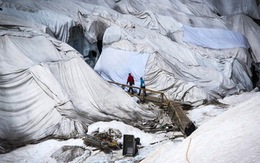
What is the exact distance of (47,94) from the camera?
8477 millimetres

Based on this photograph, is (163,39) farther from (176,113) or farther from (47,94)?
(47,94)

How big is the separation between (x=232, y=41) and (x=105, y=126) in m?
13.0

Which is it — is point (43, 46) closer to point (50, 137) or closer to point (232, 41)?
point (50, 137)

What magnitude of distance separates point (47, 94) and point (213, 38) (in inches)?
510

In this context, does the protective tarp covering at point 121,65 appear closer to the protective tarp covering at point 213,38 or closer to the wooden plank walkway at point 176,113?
the wooden plank walkway at point 176,113

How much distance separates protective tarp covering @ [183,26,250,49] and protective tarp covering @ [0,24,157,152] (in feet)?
29.1

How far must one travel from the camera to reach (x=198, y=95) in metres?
12.0

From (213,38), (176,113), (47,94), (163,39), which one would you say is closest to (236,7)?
(213,38)

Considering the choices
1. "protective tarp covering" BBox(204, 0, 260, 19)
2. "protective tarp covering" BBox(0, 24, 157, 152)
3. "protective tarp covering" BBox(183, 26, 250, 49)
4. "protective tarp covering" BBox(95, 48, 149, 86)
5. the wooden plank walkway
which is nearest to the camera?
"protective tarp covering" BBox(0, 24, 157, 152)

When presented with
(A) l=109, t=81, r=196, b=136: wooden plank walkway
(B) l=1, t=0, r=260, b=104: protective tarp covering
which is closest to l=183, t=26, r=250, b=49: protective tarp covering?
(B) l=1, t=0, r=260, b=104: protective tarp covering

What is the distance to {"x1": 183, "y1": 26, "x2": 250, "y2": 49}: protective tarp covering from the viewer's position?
1719cm

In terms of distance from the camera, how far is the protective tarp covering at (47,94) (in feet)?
25.5

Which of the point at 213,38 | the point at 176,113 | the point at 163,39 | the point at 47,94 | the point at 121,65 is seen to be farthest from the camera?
the point at 213,38

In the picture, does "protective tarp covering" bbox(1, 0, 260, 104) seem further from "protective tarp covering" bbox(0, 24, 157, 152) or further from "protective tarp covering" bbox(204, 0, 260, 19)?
"protective tarp covering" bbox(204, 0, 260, 19)
